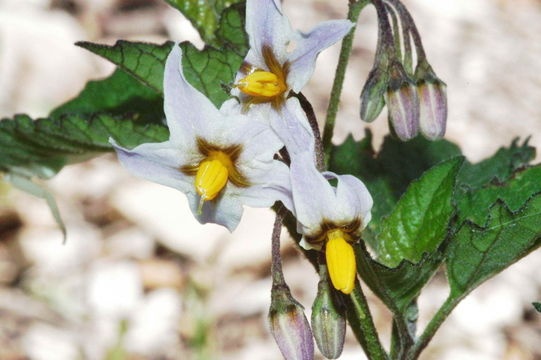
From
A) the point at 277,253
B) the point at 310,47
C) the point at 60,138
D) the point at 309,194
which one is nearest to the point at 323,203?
the point at 309,194

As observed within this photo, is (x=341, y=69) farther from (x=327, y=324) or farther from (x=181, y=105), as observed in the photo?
(x=327, y=324)

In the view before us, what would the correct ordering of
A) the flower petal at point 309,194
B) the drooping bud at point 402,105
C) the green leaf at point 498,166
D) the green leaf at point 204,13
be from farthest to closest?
the green leaf at point 498,166
the green leaf at point 204,13
the drooping bud at point 402,105
the flower petal at point 309,194

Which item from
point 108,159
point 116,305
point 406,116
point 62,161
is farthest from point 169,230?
point 406,116

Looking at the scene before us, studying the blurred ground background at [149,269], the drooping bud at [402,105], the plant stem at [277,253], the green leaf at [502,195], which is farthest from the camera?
the blurred ground background at [149,269]

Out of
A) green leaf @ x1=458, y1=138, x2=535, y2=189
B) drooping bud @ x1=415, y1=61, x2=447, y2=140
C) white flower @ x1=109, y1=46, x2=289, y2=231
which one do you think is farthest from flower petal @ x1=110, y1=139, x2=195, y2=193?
green leaf @ x1=458, y1=138, x2=535, y2=189

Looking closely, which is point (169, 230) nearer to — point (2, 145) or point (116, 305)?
point (116, 305)

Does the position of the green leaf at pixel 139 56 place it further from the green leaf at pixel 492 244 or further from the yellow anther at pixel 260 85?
the green leaf at pixel 492 244

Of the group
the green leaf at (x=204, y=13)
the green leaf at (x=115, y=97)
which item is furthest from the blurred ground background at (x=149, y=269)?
the green leaf at (x=204, y=13)
